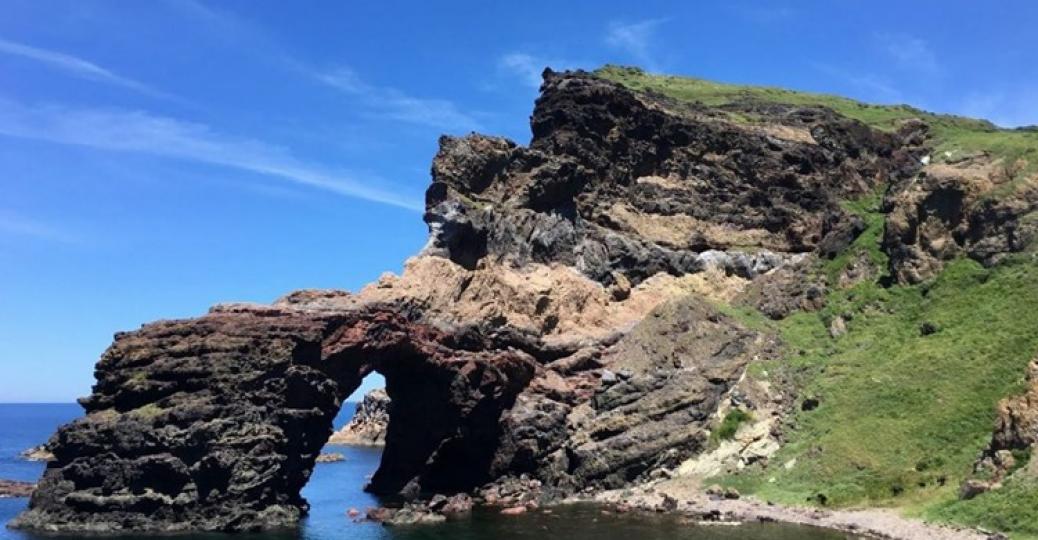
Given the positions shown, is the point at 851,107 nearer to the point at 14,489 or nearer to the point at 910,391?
the point at 910,391

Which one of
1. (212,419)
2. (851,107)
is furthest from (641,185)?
(212,419)

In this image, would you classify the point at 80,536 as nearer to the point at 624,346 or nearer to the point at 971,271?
the point at 624,346

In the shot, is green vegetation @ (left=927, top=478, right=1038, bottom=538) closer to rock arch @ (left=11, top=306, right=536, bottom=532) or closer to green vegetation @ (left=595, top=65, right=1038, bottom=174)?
rock arch @ (left=11, top=306, right=536, bottom=532)

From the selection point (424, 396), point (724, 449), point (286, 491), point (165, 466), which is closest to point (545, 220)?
point (424, 396)

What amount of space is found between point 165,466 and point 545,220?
5305cm

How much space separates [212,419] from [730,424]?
45534 millimetres

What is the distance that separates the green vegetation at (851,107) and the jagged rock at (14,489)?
9933 cm

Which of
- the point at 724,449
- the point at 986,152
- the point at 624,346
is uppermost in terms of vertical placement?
the point at 986,152

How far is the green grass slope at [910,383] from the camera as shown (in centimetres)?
6297

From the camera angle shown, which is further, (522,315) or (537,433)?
(522,315)

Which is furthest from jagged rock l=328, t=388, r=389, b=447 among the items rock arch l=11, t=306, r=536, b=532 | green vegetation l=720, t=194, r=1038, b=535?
green vegetation l=720, t=194, r=1038, b=535

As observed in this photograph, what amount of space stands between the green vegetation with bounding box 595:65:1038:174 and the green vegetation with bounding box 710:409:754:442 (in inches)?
1726

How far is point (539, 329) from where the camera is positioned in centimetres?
9112

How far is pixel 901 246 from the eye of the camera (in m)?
93.5
